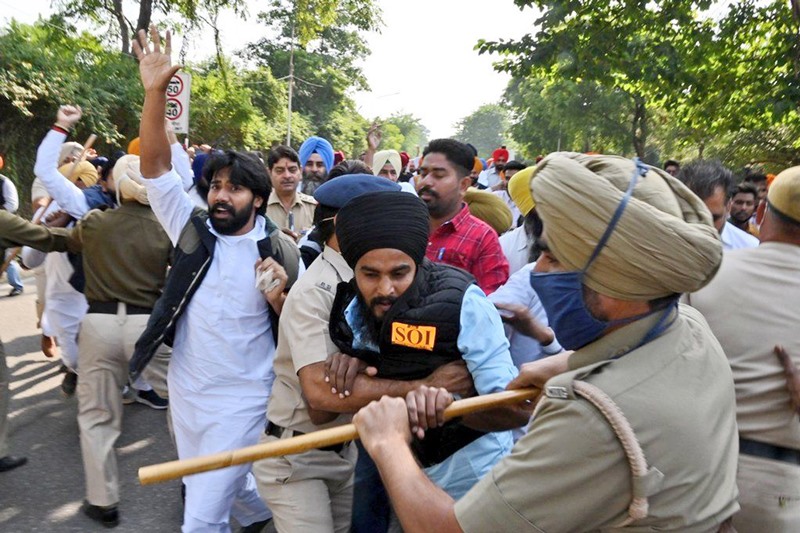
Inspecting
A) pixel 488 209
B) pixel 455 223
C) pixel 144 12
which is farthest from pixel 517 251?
pixel 144 12

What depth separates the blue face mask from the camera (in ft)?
5.16

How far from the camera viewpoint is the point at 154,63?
325 centimetres

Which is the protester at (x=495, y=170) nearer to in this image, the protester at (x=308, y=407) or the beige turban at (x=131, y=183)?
the beige turban at (x=131, y=183)

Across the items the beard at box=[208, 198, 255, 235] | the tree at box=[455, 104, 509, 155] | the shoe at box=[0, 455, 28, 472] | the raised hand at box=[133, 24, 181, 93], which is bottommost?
the tree at box=[455, 104, 509, 155]

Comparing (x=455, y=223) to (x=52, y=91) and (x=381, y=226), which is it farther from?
(x=52, y=91)

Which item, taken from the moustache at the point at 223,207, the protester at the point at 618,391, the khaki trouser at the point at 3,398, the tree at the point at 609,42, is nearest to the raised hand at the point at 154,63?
the moustache at the point at 223,207

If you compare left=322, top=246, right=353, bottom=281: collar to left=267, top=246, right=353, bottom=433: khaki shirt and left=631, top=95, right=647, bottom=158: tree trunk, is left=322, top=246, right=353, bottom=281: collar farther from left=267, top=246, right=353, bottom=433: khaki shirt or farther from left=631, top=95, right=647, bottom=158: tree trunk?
left=631, top=95, right=647, bottom=158: tree trunk

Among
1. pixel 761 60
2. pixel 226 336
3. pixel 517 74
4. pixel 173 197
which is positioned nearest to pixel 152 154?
pixel 173 197

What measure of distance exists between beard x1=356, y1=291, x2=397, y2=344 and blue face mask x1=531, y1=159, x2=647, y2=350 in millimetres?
752

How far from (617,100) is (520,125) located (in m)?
14.3

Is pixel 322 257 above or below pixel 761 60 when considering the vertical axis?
below

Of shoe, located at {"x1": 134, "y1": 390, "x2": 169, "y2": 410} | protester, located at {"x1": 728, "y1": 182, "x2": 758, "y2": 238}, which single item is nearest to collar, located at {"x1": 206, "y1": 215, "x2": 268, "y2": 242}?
shoe, located at {"x1": 134, "y1": 390, "x2": 169, "y2": 410}

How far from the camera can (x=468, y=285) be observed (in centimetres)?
245

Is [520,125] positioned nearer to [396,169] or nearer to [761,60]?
[761,60]
